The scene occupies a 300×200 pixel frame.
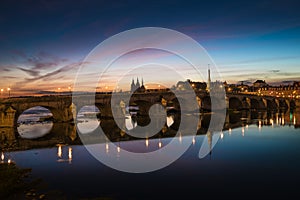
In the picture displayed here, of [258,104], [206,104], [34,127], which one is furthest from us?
[258,104]

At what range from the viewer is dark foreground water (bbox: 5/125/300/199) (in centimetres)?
1555

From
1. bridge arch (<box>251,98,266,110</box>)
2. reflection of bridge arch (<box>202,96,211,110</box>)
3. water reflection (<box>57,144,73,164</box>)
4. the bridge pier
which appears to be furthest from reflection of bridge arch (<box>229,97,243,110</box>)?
water reflection (<box>57,144,73,164</box>)

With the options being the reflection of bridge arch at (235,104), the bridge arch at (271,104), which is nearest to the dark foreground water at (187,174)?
the reflection of bridge arch at (235,104)

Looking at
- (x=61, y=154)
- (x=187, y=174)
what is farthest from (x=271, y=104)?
(x=187, y=174)

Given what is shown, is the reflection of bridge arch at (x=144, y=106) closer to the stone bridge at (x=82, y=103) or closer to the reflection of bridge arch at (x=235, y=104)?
the stone bridge at (x=82, y=103)

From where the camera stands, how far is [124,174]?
19.5m

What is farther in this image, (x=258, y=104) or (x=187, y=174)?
(x=258, y=104)

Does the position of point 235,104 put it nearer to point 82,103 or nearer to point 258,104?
point 258,104

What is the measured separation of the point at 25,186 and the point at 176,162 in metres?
11.4

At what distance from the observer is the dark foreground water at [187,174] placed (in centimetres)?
1555

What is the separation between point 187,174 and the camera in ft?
62.8

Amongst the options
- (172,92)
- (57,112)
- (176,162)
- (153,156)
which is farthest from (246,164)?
(172,92)

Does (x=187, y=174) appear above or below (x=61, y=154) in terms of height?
below

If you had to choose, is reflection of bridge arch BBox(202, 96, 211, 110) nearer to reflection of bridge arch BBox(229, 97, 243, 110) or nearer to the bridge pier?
reflection of bridge arch BBox(229, 97, 243, 110)
